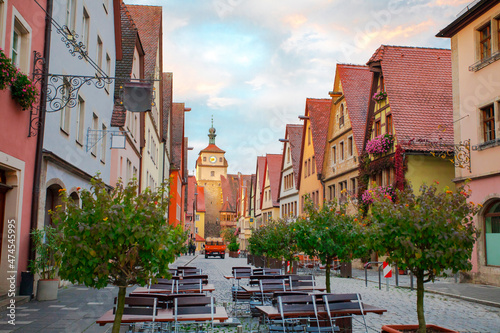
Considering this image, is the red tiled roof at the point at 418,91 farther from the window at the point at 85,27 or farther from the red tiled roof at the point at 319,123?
the window at the point at 85,27

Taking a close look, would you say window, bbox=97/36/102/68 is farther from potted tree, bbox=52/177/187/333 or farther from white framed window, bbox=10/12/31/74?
potted tree, bbox=52/177/187/333

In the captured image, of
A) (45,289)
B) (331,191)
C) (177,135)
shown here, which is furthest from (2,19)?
(177,135)

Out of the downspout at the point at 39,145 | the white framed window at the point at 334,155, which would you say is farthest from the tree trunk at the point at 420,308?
the white framed window at the point at 334,155

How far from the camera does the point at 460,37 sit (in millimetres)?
19828

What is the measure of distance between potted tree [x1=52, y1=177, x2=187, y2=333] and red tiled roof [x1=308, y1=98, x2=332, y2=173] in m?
32.2

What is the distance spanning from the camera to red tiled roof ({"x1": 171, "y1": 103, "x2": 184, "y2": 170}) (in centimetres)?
5297

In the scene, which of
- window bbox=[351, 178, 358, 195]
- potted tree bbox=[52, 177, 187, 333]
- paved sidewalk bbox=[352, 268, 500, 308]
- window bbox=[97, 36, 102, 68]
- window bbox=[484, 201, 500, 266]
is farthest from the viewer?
window bbox=[351, 178, 358, 195]

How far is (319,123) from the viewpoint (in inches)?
1583

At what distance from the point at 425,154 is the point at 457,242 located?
17.6 m

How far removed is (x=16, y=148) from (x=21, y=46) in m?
2.33

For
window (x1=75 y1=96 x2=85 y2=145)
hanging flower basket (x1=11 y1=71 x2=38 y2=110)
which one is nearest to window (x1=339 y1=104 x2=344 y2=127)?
window (x1=75 y1=96 x2=85 y2=145)

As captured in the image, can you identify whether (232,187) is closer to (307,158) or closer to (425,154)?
(307,158)

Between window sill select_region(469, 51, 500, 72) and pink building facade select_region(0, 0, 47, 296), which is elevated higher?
window sill select_region(469, 51, 500, 72)

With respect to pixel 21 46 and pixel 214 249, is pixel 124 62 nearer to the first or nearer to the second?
pixel 21 46
